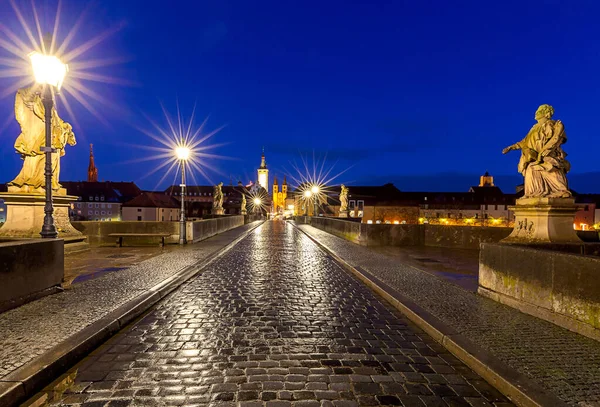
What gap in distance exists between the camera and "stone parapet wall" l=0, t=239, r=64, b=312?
555 centimetres

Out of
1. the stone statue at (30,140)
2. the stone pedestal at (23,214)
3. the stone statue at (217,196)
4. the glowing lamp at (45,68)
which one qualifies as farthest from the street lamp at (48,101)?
the stone statue at (217,196)

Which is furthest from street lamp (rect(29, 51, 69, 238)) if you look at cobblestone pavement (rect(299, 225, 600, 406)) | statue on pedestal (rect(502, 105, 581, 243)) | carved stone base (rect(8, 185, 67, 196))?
statue on pedestal (rect(502, 105, 581, 243))

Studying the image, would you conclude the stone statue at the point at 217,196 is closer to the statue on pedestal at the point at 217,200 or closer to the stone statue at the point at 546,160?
the statue on pedestal at the point at 217,200

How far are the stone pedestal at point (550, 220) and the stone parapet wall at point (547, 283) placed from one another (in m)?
3.49

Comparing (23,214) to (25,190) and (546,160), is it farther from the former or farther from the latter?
(546,160)

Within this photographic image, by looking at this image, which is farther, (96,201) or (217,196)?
(96,201)

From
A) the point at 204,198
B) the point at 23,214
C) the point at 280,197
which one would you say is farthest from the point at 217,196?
the point at 204,198

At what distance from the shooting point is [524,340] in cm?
457

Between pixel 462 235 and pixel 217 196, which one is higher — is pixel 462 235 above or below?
below

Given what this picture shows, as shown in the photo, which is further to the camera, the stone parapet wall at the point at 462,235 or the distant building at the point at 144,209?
the distant building at the point at 144,209

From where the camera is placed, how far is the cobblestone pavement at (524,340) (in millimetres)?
3473

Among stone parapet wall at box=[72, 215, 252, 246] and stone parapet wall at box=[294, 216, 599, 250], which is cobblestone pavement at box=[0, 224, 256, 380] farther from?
stone parapet wall at box=[294, 216, 599, 250]

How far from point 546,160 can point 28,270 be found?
11.7 meters

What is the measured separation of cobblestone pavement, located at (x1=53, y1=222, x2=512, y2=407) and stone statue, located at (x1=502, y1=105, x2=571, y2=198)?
19.0 ft
